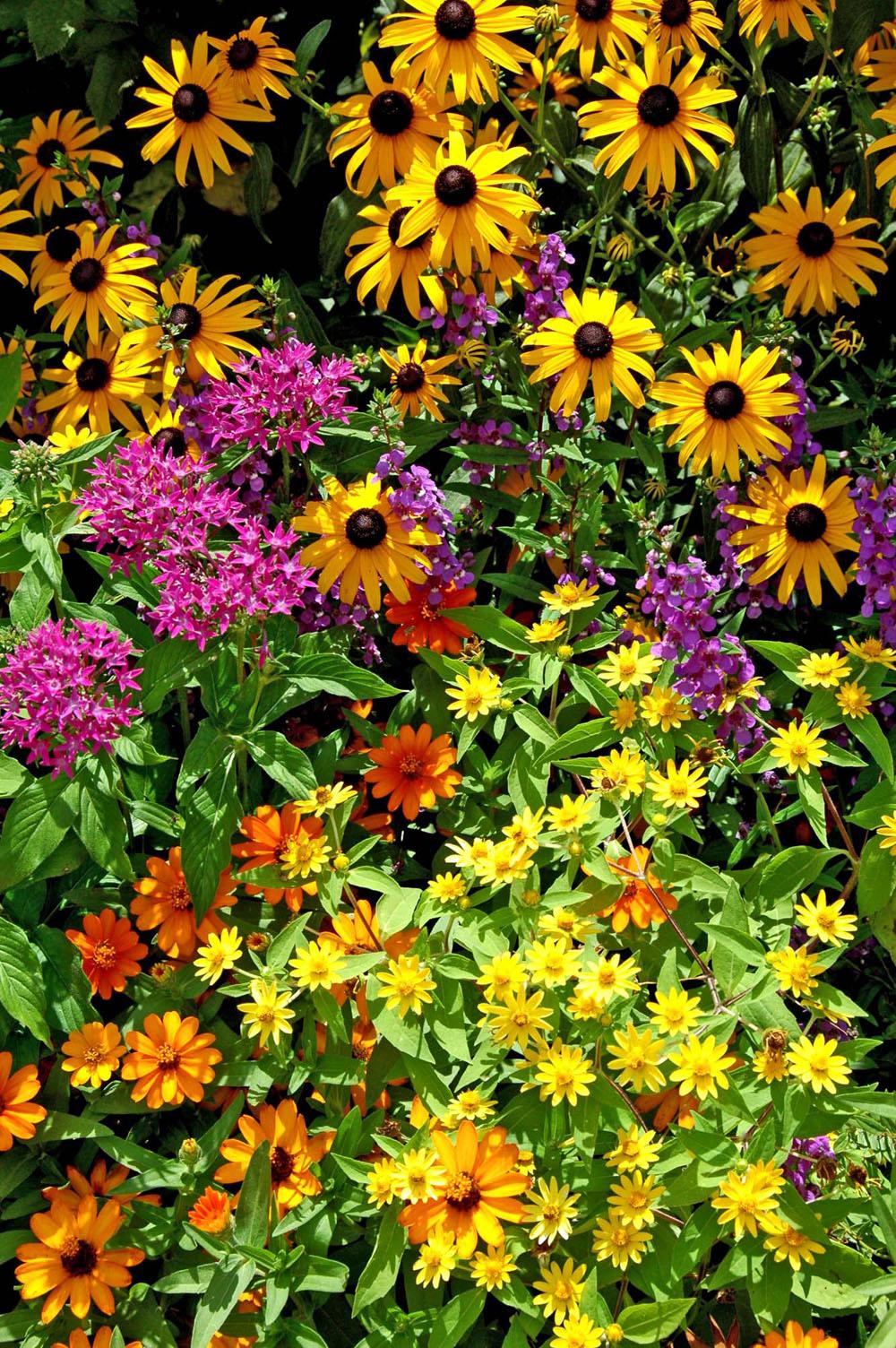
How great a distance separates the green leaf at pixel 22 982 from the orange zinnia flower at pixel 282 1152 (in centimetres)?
27

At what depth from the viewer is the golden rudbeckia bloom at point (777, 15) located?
6.26ft

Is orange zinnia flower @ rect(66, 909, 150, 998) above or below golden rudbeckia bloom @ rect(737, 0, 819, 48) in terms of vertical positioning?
below

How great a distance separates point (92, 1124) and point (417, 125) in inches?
61.2

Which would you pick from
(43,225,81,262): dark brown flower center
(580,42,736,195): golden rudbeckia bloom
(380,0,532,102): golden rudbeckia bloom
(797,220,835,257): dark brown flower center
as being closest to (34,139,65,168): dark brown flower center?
(43,225,81,262): dark brown flower center

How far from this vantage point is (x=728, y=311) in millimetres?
2320

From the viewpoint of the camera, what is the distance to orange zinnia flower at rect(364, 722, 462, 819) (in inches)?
73.4

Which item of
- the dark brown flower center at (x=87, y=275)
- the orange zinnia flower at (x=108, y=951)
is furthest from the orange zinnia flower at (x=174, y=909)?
the dark brown flower center at (x=87, y=275)

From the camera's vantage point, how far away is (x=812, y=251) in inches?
79.1

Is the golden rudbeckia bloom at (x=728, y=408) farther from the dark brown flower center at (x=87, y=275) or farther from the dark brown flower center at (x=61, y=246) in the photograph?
the dark brown flower center at (x=61, y=246)

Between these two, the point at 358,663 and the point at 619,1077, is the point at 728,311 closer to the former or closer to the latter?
the point at 358,663

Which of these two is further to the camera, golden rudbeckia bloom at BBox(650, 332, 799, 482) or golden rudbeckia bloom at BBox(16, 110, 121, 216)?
golden rudbeckia bloom at BBox(16, 110, 121, 216)

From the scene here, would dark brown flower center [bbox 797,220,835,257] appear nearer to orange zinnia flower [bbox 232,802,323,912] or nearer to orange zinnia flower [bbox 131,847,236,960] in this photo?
orange zinnia flower [bbox 232,802,323,912]

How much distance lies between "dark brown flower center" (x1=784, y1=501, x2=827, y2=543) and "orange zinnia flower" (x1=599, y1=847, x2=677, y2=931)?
56cm

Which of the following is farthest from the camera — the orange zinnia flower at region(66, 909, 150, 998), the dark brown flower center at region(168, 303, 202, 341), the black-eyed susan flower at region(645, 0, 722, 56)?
the dark brown flower center at region(168, 303, 202, 341)
